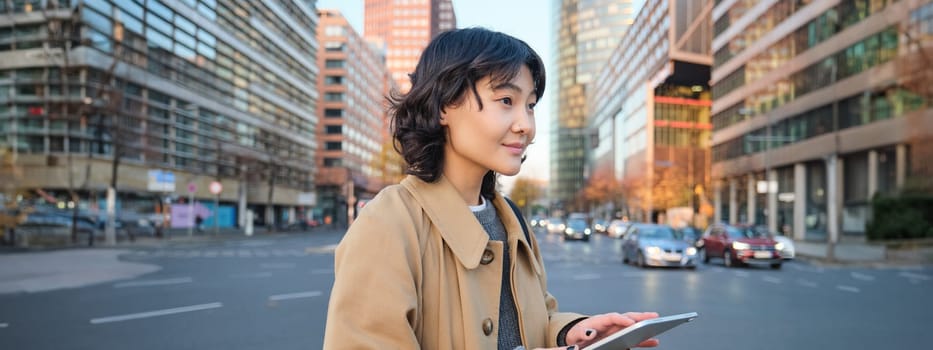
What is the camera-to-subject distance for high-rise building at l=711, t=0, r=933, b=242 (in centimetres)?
3011

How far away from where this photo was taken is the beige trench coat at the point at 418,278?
1353 millimetres

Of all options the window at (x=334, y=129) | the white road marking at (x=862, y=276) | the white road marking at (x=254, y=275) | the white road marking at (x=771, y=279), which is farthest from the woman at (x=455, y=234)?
the window at (x=334, y=129)

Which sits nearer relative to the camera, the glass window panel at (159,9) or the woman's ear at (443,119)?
the woman's ear at (443,119)

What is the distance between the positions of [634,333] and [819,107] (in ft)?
149

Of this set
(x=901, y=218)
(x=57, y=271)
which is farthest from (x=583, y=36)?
(x=901, y=218)

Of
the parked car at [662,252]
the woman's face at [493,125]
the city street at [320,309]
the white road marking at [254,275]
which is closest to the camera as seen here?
the woman's face at [493,125]

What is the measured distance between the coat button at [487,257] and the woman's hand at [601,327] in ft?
1.18

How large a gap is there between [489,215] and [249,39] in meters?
63.8

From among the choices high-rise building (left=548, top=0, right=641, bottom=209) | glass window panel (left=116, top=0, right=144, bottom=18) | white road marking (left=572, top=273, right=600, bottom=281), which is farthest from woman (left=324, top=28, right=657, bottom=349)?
glass window panel (left=116, top=0, right=144, bottom=18)

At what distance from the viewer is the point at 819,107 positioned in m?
40.7

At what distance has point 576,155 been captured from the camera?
10806 cm

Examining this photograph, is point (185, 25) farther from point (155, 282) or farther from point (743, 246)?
point (743, 246)

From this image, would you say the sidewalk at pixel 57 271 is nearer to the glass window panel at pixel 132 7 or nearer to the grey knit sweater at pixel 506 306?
the grey knit sweater at pixel 506 306

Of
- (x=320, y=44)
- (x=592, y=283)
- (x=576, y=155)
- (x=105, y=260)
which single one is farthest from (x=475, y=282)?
(x=576, y=155)
